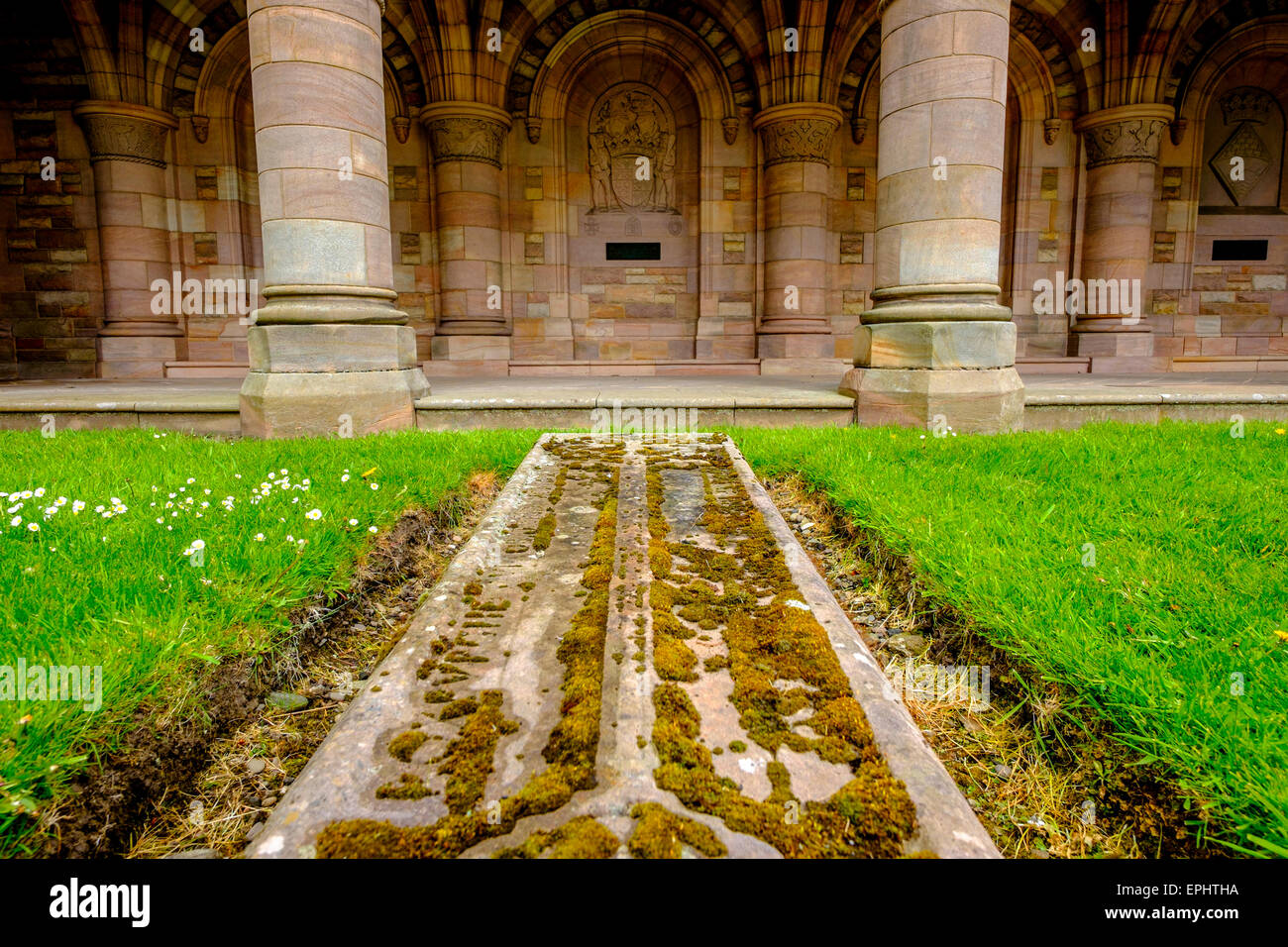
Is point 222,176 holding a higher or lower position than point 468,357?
higher

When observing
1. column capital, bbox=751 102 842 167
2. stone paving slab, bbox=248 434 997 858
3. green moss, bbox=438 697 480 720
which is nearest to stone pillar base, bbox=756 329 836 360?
column capital, bbox=751 102 842 167

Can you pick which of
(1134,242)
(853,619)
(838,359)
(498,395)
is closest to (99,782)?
(853,619)

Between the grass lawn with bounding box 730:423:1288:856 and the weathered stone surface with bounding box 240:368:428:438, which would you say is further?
the weathered stone surface with bounding box 240:368:428:438

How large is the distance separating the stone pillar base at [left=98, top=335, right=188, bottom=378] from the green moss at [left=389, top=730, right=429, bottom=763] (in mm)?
11481

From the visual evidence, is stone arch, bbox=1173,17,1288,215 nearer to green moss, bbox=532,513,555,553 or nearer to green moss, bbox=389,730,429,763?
green moss, bbox=532,513,555,553

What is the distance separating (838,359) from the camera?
11.5 m

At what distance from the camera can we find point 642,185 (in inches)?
471

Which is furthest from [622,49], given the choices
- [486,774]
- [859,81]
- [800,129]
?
[486,774]

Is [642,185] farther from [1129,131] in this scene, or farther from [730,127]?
[1129,131]

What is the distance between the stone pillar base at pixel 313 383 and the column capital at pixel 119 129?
7571mm

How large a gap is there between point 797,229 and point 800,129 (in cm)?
146

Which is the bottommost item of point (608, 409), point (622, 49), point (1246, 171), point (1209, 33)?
point (608, 409)

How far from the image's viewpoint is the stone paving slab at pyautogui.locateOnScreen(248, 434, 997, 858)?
1.32 metres

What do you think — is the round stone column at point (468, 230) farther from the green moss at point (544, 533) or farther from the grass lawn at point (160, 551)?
the green moss at point (544, 533)
